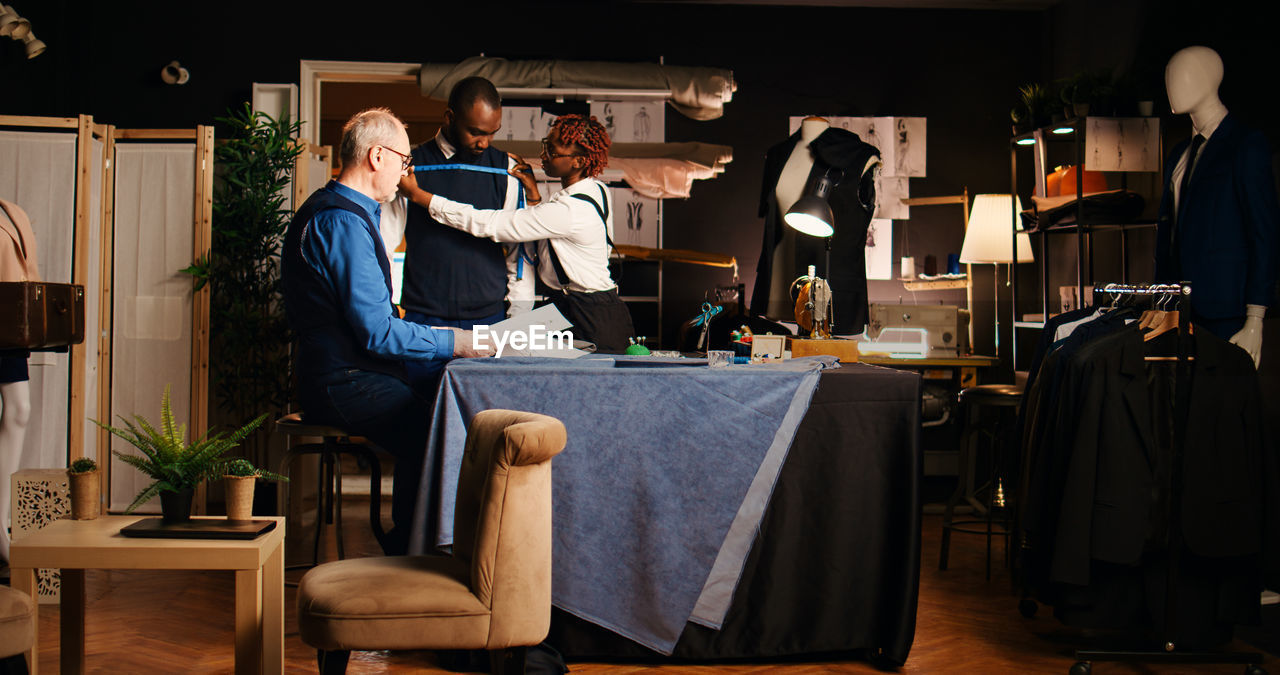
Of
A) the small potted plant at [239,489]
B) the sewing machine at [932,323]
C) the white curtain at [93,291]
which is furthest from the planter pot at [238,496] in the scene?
the sewing machine at [932,323]

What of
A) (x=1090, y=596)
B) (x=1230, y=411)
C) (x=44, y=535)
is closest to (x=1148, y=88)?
(x=1230, y=411)

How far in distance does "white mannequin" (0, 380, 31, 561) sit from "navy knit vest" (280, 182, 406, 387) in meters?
1.42

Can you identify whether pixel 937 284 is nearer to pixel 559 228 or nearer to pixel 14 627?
pixel 559 228

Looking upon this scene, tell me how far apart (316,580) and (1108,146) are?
4011 millimetres

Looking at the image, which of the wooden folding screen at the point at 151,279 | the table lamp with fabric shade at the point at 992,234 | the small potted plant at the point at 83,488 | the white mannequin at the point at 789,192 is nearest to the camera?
the small potted plant at the point at 83,488

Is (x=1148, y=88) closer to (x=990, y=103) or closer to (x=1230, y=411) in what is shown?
(x=990, y=103)

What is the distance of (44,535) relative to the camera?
2072mm

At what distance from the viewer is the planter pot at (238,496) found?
2.13 meters

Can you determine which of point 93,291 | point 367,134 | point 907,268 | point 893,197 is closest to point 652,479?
point 367,134

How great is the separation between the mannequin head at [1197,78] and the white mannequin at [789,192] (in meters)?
1.52

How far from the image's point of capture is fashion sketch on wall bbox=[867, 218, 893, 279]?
6625mm

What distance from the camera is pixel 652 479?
2629 mm

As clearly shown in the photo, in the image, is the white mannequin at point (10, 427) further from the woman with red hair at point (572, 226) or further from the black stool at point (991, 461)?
the black stool at point (991, 461)

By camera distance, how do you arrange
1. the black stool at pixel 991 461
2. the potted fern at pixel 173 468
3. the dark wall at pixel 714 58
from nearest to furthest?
1. the potted fern at pixel 173 468
2. the black stool at pixel 991 461
3. the dark wall at pixel 714 58
